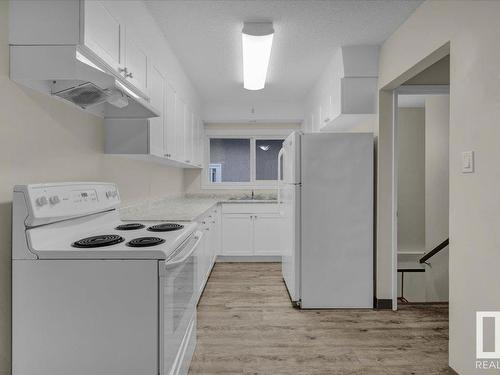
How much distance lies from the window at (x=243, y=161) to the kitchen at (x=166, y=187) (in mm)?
1014

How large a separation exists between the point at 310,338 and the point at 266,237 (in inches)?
95.3

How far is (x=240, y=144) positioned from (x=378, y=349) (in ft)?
13.7

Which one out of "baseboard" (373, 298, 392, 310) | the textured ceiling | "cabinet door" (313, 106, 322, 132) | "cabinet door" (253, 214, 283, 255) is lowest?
"baseboard" (373, 298, 392, 310)

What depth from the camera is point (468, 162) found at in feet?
6.08

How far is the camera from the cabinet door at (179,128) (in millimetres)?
3355

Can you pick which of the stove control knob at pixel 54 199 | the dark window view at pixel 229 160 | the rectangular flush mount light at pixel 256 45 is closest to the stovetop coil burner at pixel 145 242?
the stove control knob at pixel 54 199

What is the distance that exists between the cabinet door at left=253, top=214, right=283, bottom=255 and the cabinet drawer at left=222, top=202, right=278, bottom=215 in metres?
0.11

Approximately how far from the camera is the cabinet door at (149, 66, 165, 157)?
239cm

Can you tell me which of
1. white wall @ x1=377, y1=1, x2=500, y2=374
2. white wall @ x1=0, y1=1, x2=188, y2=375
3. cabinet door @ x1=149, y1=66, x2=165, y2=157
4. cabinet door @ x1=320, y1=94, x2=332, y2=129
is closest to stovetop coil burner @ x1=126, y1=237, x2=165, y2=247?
white wall @ x1=0, y1=1, x2=188, y2=375

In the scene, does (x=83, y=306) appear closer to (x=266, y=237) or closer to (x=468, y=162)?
(x=468, y=162)

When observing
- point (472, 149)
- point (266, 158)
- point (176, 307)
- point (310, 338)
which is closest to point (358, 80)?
point (472, 149)

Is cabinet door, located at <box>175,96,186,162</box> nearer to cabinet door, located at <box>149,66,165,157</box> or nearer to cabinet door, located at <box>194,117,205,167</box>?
cabinet door, located at <box>149,66,165,157</box>

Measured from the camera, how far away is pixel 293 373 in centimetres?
206

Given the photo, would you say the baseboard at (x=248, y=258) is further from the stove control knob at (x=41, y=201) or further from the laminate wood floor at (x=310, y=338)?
the stove control knob at (x=41, y=201)
